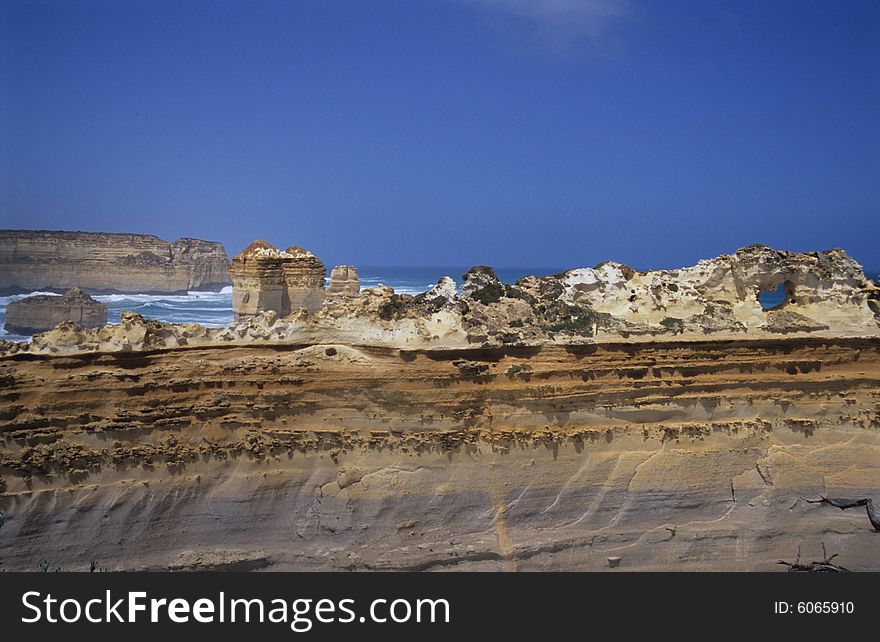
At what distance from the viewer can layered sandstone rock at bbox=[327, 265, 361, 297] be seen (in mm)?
26266

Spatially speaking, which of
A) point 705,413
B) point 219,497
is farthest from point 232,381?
point 705,413

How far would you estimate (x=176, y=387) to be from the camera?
812 cm

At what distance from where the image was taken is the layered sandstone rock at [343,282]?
1034 inches

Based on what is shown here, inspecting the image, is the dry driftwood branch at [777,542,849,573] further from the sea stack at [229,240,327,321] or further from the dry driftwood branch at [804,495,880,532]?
the sea stack at [229,240,327,321]

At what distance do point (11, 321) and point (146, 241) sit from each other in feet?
89.9

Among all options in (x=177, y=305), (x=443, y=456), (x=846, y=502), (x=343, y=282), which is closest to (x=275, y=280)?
(x=343, y=282)

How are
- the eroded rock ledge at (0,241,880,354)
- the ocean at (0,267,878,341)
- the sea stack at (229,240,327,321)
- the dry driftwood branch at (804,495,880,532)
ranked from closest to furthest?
the eroded rock ledge at (0,241,880,354), the dry driftwood branch at (804,495,880,532), the sea stack at (229,240,327,321), the ocean at (0,267,878,341)

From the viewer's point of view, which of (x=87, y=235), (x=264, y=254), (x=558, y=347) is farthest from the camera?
(x=87, y=235)

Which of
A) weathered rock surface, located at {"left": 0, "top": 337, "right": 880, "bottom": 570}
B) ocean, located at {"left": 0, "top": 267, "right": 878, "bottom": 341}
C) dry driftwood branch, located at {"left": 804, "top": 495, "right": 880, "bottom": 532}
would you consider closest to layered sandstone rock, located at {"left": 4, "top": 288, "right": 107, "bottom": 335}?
ocean, located at {"left": 0, "top": 267, "right": 878, "bottom": 341}

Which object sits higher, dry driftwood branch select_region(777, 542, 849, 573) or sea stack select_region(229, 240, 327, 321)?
sea stack select_region(229, 240, 327, 321)

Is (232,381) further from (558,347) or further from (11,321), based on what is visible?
(11,321)

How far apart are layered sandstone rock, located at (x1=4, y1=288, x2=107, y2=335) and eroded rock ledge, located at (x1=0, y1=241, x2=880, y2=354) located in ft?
84.1

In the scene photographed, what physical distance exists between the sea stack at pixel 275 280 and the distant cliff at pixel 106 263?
3236 cm

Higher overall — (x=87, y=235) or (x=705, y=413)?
(x=87, y=235)
